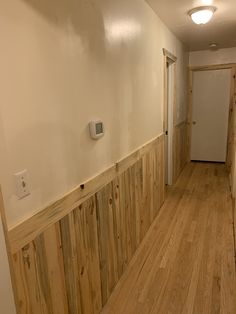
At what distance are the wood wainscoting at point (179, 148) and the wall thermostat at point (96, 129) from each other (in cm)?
274

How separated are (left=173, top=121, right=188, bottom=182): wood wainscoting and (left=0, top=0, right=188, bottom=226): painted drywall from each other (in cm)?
225

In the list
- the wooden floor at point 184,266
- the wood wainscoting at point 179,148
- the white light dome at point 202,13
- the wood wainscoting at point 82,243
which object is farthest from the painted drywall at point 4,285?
the wood wainscoting at point 179,148

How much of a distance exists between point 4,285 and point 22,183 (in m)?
0.38

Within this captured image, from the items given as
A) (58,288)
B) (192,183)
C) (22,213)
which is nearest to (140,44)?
(22,213)

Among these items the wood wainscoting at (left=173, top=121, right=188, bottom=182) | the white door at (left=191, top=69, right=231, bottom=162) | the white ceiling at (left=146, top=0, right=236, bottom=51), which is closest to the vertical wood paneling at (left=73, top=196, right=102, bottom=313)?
the white ceiling at (left=146, top=0, right=236, bottom=51)

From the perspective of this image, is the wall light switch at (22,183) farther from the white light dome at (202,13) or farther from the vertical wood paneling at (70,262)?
the white light dome at (202,13)

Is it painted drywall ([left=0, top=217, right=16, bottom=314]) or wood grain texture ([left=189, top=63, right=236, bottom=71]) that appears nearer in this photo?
painted drywall ([left=0, top=217, right=16, bottom=314])

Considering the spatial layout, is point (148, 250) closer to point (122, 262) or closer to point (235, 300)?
point (122, 262)

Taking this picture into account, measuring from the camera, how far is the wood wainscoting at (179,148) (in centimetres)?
423

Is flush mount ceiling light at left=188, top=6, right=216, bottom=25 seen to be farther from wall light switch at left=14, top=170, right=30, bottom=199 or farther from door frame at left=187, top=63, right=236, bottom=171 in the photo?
door frame at left=187, top=63, right=236, bottom=171

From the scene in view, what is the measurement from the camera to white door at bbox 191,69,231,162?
4.99m

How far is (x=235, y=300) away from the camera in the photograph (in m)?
1.78

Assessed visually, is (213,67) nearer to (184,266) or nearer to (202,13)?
(202,13)

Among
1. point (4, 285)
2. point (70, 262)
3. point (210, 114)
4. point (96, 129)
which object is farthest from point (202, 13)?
point (210, 114)
